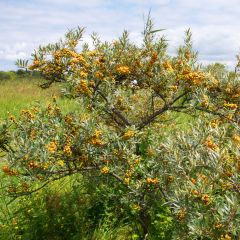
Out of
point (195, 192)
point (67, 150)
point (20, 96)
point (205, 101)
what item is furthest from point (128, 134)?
point (20, 96)

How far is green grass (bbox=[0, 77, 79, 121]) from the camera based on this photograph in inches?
470

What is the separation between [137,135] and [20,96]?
1181 centimetres

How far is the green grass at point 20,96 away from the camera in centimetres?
1193

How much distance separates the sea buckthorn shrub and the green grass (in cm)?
685

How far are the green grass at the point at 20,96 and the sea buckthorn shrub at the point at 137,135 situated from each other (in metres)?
6.85

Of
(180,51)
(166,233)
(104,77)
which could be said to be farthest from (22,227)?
(180,51)

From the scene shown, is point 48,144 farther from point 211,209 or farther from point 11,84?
point 11,84

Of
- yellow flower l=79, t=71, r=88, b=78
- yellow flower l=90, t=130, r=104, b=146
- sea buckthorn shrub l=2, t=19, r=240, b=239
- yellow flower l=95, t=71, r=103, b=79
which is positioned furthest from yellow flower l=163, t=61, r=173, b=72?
yellow flower l=90, t=130, r=104, b=146

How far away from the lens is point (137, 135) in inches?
131

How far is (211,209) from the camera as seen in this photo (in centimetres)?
241

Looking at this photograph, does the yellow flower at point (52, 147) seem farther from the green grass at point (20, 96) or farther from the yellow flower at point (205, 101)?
the green grass at point (20, 96)

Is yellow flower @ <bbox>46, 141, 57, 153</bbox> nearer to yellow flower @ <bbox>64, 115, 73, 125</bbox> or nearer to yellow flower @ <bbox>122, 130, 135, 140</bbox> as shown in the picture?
yellow flower @ <bbox>64, 115, 73, 125</bbox>

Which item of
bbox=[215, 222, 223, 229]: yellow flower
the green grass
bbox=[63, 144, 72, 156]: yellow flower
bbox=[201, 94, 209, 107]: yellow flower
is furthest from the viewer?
the green grass

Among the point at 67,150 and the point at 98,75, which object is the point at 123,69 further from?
the point at 67,150
